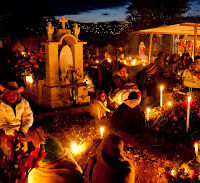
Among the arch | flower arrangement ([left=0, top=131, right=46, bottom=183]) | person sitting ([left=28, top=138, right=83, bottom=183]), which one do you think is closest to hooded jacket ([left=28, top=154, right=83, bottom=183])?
person sitting ([left=28, top=138, right=83, bottom=183])

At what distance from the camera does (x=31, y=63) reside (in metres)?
8.04

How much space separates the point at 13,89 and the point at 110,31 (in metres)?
17.3

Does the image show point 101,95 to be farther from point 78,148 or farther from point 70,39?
point 70,39

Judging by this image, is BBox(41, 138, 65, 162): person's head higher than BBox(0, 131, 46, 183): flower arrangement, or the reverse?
BBox(0, 131, 46, 183): flower arrangement

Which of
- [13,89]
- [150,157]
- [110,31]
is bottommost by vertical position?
[150,157]

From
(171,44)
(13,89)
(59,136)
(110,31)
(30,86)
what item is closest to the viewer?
(13,89)

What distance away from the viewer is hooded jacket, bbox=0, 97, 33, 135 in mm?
4594

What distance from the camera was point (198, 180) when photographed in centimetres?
358

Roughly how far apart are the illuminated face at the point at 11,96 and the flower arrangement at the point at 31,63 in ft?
11.1

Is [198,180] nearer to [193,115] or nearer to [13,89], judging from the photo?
[193,115]

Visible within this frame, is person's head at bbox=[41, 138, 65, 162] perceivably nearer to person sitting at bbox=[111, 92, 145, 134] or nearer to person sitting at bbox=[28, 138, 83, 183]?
person sitting at bbox=[28, 138, 83, 183]

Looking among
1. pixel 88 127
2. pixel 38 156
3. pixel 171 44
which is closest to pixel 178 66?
pixel 88 127

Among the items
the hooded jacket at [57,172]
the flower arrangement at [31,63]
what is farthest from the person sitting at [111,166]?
the flower arrangement at [31,63]

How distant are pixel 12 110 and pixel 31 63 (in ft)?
12.0
